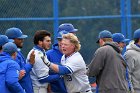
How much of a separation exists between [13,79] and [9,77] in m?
0.07

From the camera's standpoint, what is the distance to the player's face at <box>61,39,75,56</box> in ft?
35.6

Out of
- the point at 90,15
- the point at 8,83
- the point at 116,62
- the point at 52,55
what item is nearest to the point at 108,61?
the point at 116,62

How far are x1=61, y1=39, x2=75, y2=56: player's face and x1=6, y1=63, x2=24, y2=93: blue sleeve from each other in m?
0.88

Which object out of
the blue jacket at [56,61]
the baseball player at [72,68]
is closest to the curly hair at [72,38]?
the baseball player at [72,68]

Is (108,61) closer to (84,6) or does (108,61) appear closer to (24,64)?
(24,64)

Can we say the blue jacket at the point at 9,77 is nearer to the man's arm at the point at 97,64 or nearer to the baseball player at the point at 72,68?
the baseball player at the point at 72,68

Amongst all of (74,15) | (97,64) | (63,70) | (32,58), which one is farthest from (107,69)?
(74,15)

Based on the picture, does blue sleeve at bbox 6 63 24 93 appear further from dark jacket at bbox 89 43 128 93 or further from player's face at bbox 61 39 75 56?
dark jacket at bbox 89 43 128 93

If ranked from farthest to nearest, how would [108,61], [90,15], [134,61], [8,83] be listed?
[90,15] → [134,61] → [108,61] → [8,83]

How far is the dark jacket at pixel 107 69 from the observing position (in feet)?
38.5

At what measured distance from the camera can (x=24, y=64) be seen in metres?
11.0

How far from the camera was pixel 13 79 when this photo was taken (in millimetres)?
10320

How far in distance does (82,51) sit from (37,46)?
504 cm

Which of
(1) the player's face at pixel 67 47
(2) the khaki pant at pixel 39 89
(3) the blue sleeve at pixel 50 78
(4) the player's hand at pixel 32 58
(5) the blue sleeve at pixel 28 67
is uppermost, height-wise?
(1) the player's face at pixel 67 47
